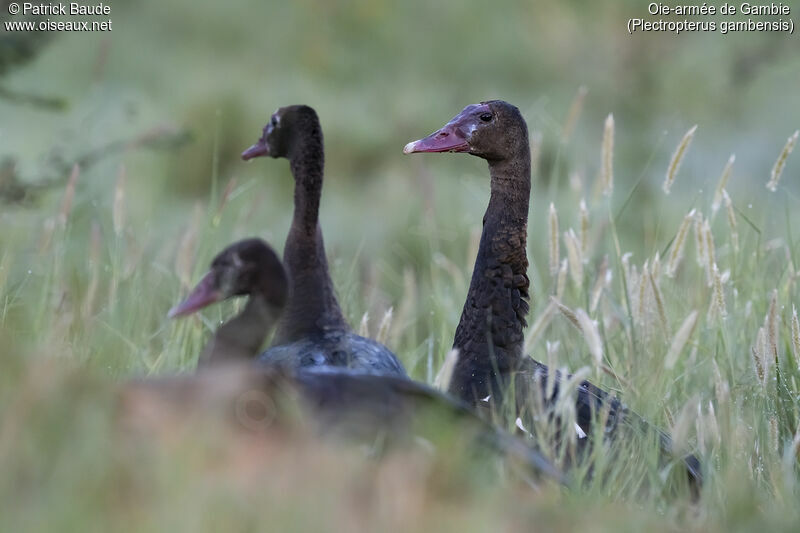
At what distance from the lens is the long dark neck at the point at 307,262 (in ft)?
15.4

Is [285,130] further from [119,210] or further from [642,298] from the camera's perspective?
[642,298]

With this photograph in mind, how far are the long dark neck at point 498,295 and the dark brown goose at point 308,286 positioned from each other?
0.26m

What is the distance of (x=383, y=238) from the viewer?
8555mm

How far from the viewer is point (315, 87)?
32.3 ft

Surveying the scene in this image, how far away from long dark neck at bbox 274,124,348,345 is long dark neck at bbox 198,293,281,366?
117cm

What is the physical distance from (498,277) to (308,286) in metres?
0.75

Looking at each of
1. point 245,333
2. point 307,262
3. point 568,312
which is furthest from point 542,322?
point 307,262

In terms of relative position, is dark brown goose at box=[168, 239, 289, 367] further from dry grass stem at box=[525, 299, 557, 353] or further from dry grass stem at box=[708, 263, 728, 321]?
dry grass stem at box=[708, 263, 728, 321]

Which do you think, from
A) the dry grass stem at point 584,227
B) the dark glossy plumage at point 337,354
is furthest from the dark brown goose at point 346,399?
the dry grass stem at point 584,227

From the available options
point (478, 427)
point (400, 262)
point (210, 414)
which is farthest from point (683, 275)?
point (210, 414)

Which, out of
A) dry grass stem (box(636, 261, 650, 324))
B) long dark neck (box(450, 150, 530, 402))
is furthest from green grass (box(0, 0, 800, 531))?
long dark neck (box(450, 150, 530, 402))

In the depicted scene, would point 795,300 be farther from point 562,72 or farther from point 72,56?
point 72,56

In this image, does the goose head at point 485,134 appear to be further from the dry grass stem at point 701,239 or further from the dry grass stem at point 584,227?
the dry grass stem at point 701,239

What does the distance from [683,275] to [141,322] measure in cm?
366
